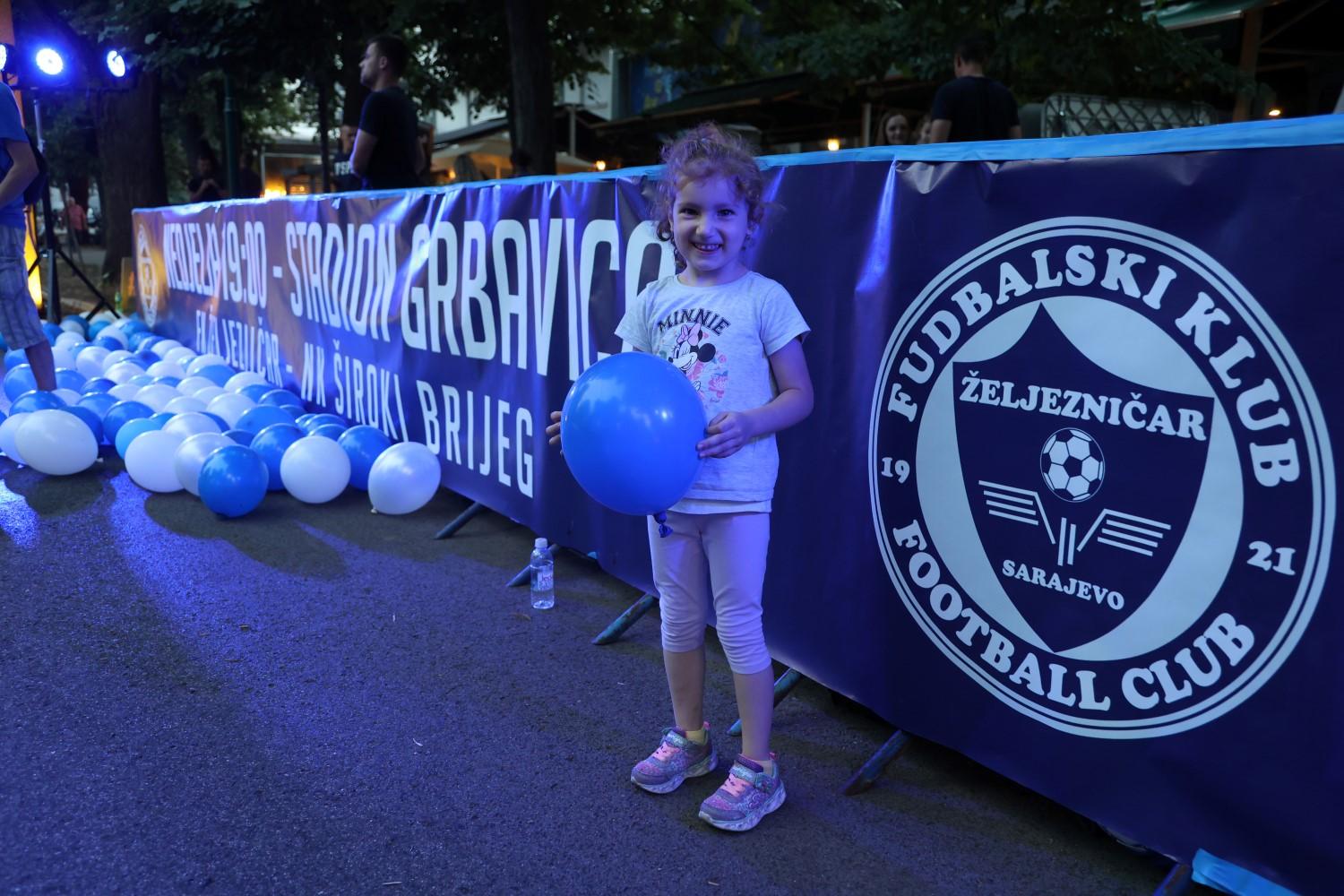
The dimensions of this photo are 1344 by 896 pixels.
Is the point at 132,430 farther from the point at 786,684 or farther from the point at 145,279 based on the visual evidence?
the point at 145,279

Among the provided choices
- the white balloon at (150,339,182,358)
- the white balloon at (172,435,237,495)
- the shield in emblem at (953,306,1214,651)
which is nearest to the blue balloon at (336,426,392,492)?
the white balloon at (172,435,237,495)

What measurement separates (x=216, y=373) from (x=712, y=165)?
6.42m

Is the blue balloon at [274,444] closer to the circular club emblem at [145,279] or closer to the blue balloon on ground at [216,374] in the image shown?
the blue balloon on ground at [216,374]

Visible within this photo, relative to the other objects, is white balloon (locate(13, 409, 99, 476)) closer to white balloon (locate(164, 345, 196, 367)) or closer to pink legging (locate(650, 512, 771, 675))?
white balloon (locate(164, 345, 196, 367))

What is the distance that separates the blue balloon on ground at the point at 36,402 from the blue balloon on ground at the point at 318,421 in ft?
4.99

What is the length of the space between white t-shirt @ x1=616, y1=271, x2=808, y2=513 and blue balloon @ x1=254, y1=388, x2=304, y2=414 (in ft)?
15.5

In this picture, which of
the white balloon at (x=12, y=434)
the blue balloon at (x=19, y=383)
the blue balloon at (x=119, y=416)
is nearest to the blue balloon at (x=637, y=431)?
the white balloon at (x=12, y=434)

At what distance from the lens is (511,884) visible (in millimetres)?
2465

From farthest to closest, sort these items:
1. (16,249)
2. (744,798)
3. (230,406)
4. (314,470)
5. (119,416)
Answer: (230,406)
(16,249)
(119,416)
(314,470)
(744,798)

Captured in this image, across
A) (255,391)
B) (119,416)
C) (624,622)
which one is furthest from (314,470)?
(624,622)

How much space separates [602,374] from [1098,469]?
1182 mm

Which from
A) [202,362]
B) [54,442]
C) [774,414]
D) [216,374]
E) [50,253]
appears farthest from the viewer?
[50,253]

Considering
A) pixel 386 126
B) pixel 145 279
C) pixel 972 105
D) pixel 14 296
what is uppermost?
pixel 972 105

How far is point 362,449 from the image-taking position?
18.9ft
